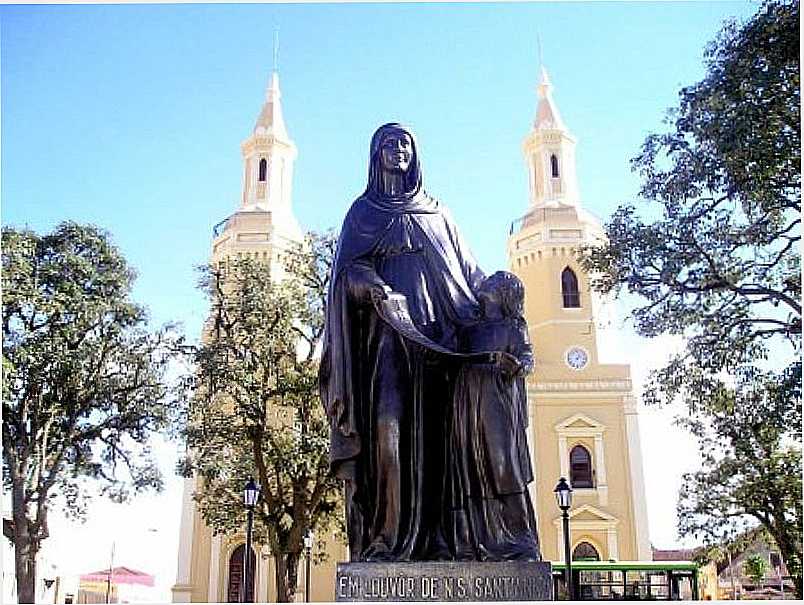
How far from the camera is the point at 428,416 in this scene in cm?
457

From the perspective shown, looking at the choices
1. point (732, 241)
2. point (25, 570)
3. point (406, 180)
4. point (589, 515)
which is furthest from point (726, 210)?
point (589, 515)

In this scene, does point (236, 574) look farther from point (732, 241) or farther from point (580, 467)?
point (732, 241)

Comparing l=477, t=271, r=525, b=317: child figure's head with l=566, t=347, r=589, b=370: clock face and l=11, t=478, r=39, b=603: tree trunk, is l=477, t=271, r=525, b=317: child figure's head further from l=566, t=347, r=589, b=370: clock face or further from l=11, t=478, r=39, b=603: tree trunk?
l=566, t=347, r=589, b=370: clock face

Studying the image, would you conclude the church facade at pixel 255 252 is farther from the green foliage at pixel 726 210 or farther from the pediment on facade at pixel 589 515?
the green foliage at pixel 726 210

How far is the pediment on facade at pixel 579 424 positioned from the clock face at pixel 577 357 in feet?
6.34

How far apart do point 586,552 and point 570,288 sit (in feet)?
31.6

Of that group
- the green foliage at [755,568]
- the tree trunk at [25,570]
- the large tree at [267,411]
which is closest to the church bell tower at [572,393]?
the green foliage at [755,568]

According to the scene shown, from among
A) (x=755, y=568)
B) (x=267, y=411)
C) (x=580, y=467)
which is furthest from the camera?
(x=580, y=467)

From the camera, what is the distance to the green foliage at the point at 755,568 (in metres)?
27.4

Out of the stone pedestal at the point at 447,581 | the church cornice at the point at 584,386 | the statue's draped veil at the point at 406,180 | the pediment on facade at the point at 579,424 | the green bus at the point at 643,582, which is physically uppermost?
the church cornice at the point at 584,386

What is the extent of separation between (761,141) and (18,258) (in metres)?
14.7

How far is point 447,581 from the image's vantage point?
13.3 feet

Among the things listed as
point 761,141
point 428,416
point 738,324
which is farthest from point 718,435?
point 428,416

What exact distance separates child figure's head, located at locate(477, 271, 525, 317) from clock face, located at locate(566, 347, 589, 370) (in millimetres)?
29224
